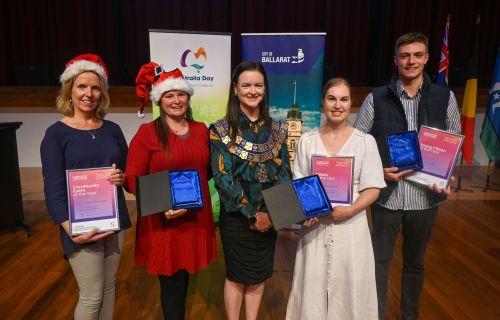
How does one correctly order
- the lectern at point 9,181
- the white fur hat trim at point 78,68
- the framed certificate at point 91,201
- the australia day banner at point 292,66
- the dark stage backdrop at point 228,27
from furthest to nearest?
the dark stage backdrop at point 228,27, the lectern at point 9,181, the australia day banner at point 292,66, the white fur hat trim at point 78,68, the framed certificate at point 91,201

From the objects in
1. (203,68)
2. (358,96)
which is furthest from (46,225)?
(358,96)

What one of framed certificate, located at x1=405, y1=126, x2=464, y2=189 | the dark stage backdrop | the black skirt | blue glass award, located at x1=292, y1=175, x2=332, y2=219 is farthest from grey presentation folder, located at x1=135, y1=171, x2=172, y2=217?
the dark stage backdrop

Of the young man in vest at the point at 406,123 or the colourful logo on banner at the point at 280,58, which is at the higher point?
the colourful logo on banner at the point at 280,58

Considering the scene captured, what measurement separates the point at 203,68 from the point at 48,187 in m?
2.17

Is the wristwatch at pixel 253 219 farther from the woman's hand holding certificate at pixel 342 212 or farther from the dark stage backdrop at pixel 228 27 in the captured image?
the dark stage backdrop at pixel 228 27

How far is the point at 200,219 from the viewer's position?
1.73 metres

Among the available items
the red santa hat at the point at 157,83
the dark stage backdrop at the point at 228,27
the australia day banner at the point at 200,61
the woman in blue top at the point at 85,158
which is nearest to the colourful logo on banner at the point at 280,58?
the australia day banner at the point at 200,61

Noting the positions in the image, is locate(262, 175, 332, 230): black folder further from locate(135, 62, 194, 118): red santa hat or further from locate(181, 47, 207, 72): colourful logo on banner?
locate(181, 47, 207, 72): colourful logo on banner

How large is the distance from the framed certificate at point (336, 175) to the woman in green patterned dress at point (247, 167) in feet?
0.66

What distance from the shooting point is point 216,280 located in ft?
9.23

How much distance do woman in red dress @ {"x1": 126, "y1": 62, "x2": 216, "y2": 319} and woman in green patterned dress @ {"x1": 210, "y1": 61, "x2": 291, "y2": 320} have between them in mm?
90

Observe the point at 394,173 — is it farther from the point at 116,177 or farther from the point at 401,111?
the point at 116,177

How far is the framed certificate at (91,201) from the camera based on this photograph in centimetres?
149

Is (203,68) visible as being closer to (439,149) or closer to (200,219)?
(200,219)
